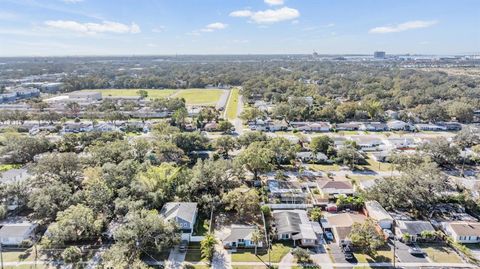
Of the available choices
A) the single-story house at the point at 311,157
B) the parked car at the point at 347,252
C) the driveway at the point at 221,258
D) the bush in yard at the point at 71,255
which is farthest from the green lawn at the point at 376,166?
the bush in yard at the point at 71,255

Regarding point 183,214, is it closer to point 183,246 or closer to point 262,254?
point 183,246

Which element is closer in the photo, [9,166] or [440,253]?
[440,253]

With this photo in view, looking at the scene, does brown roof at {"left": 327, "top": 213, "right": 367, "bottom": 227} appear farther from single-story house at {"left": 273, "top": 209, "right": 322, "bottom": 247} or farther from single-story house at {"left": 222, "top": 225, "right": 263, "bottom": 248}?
single-story house at {"left": 222, "top": 225, "right": 263, "bottom": 248}

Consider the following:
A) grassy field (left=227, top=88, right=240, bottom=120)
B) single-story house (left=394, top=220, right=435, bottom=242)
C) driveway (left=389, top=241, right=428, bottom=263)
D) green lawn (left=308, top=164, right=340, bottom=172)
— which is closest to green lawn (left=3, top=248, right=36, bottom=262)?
driveway (left=389, top=241, right=428, bottom=263)

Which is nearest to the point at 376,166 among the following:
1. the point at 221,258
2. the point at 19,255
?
the point at 221,258

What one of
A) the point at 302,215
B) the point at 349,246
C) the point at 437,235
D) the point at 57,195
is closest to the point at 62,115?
the point at 57,195

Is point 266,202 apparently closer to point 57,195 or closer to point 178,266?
point 178,266
